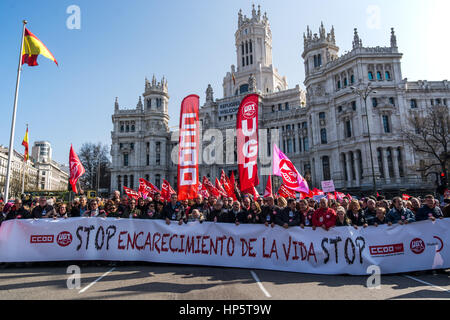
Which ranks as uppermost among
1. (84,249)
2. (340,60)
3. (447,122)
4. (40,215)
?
(340,60)

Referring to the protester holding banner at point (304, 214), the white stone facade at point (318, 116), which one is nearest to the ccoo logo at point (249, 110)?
the protester holding banner at point (304, 214)

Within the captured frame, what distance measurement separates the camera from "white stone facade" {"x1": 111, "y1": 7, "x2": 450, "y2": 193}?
40.7m

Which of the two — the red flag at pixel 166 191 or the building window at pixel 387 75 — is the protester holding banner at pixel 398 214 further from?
the building window at pixel 387 75

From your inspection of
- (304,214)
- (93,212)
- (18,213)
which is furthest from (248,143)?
(18,213)

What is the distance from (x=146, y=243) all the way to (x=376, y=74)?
45.5m

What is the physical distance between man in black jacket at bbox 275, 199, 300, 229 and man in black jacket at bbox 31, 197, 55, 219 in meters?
8.07

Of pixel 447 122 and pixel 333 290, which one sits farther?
pixel 447 122

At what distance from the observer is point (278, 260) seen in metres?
8.45

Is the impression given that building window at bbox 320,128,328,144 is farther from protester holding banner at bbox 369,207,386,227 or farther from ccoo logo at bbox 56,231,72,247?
ccoo logo at bbox 56,231,72,247

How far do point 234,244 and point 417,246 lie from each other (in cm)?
556

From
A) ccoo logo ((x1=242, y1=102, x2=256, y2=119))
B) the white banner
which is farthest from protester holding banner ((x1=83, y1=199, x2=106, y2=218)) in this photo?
ccoo logo ((x1=242, y1=102, x2=256, y2=119))
